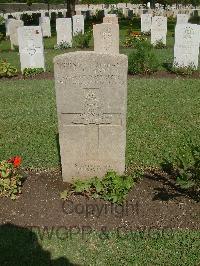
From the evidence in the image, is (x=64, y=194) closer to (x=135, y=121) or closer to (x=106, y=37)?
(x=135, y=121)

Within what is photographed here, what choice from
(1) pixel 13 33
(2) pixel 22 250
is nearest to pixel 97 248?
(2) pixel 22 250

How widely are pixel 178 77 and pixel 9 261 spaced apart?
30.3ft

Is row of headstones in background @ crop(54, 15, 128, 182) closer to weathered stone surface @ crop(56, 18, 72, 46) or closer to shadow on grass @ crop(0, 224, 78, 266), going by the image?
shadow on grass @ crop(0, 224, 78, 266)

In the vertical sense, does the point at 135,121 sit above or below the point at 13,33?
below

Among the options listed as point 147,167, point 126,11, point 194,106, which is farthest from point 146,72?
point 126,11

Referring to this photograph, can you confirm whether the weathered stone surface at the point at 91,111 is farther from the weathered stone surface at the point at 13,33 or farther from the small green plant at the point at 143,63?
the weathered stone surface at the point at 13,33

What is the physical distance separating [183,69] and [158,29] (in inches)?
275

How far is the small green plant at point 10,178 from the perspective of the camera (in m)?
5.07

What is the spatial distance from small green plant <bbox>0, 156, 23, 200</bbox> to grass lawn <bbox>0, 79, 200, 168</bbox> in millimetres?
981

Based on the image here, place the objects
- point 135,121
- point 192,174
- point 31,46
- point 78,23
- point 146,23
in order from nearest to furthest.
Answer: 1. point 192,174
2. point 135,121
3. point 31,46
4. point 78,23
5. point 146,23

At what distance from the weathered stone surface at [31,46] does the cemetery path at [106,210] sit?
808 centimetres

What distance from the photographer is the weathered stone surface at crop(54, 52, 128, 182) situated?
4715mm

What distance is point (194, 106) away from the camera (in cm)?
898

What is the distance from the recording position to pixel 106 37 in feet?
40.8
